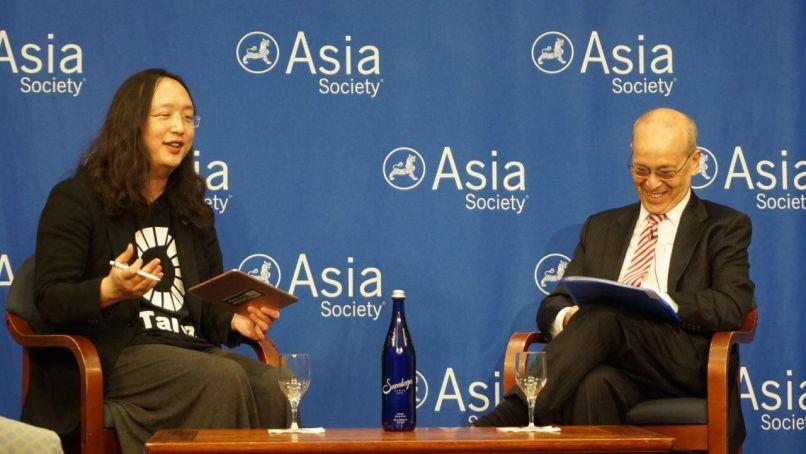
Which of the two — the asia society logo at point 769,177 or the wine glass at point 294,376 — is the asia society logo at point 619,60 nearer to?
the asia society logo at point 769,177

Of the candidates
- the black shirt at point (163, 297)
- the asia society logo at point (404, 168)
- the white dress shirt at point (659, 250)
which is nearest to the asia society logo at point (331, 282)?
the asia society logo at point (404, 168)

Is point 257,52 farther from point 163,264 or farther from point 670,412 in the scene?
point 670,412

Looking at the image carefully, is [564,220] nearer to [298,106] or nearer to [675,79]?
[675,79]

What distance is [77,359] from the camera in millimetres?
3260

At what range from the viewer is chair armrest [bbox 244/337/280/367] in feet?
12.4

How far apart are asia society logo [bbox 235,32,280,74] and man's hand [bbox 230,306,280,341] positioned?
1320 millimetres

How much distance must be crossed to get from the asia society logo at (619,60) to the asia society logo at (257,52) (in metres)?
1.11

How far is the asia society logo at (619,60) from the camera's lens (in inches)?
186

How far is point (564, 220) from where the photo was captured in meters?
4.73

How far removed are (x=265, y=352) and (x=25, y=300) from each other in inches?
31.8

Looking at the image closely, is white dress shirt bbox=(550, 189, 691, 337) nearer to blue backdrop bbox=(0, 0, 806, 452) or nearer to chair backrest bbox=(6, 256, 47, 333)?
blue backdrop bbox=(0, 0, 806, 452)

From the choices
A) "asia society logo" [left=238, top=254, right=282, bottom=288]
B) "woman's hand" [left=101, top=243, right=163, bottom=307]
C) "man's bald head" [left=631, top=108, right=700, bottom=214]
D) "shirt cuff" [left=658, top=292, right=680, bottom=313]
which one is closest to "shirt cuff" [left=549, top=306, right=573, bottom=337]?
"shirt cuff" [left=658, top=292, right=680, bottom=313]

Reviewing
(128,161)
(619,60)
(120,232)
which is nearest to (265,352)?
(120,232)

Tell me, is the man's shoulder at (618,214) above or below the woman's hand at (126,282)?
above
